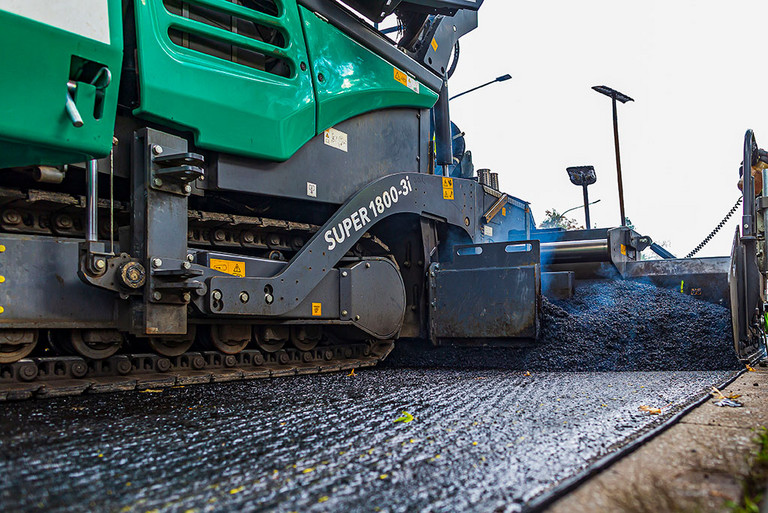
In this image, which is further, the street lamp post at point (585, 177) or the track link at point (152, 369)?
the street lamp post at point (585, 177)

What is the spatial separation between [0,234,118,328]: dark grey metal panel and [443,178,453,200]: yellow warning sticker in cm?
269

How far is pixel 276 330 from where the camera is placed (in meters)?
3.85

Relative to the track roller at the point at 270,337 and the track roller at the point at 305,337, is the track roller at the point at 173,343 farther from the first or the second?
the track roller at the point at 305,337

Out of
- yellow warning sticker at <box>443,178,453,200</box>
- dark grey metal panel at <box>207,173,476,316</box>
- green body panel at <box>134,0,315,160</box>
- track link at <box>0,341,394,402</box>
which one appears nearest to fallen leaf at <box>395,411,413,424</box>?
dark grey metal panel at <box>207,173,476,316</box>

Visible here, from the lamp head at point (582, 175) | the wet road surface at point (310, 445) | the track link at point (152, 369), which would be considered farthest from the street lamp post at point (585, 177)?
the wet road surface at point (310, 445)

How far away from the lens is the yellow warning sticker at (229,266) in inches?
125

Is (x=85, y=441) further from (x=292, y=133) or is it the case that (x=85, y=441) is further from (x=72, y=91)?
(x=292, y=133)

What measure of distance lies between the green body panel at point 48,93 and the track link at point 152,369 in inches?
37.8

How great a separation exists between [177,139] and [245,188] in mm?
496

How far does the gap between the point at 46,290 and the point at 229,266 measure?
87 centimetres

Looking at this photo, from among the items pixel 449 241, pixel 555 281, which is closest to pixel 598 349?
pixel 555 281

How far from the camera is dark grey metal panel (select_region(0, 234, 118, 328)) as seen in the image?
104 inches

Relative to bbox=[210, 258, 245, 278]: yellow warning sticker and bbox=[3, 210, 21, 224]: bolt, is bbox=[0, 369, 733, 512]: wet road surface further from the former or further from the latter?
bbox=[3, 210, 21, 224]: bolt

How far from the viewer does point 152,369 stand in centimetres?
326
